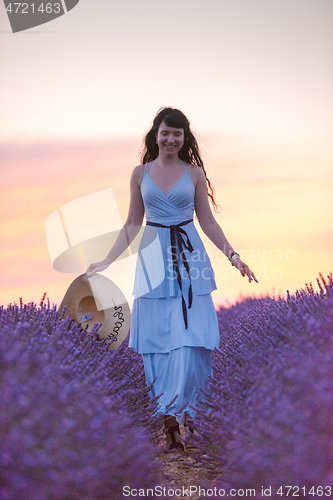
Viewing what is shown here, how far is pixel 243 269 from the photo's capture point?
3.69 metres

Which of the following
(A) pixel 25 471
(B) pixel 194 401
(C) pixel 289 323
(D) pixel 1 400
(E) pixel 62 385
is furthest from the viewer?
(B) pixel 194 401

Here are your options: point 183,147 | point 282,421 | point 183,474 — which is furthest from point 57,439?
point 183,147

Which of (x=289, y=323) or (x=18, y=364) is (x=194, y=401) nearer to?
(x=289, y=323)

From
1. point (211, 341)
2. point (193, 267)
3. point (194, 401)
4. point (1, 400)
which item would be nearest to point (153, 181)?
point (193, 267)

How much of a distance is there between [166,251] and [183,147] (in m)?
0.77

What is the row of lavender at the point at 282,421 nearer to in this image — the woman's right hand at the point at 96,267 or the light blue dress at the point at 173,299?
the light blue dress at the point at 173,299

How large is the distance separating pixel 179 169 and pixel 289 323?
4.73 feet

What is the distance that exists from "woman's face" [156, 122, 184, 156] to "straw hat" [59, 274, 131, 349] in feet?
4.69

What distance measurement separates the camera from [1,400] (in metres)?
1.91

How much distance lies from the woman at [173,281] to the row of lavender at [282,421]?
755 millimetres

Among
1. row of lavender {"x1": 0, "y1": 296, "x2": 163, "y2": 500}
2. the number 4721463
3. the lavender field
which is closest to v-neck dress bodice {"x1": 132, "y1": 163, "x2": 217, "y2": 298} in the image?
the lavender field

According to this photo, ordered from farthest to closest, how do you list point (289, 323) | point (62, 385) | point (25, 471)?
point (289, 323) → point (62, 385) → point (25, 471)

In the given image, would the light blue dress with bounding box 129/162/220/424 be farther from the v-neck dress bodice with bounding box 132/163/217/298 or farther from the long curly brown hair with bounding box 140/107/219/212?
the long curly brown hair with bounding box 140/107/219/212

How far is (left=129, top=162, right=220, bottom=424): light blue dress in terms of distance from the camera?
11.9 ft
